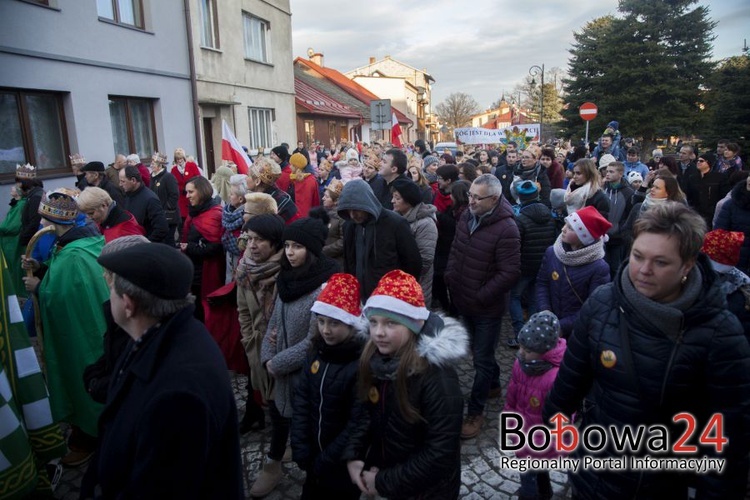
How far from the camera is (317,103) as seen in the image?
27328 mm

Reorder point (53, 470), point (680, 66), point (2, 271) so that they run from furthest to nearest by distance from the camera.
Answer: point (680, 66) → point (53, 470) → point (2, 271)

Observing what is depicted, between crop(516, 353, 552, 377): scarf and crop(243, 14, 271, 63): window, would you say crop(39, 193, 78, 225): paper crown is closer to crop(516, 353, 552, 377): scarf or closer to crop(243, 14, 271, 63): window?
crop(516, 353, 552, 377): scarf

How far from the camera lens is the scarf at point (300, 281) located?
3.21m

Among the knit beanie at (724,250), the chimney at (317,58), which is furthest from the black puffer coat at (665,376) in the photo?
the chimney at (317,58)

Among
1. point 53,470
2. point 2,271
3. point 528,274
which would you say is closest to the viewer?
point 2,271

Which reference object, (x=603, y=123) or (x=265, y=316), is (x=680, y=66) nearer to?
(x=603, y=123)

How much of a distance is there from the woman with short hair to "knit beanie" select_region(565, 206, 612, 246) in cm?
135

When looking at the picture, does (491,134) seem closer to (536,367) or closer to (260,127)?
(260,127)

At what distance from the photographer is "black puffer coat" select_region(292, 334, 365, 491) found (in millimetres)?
2594

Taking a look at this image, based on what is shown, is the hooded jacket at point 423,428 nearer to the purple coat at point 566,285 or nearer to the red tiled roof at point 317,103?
the purple coat at point 566,285

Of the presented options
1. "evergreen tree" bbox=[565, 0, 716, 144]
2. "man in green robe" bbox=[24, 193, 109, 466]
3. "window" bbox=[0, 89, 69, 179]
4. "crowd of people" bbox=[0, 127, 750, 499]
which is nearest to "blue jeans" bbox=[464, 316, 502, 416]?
"crowd of people" bbox=[0, 127, 750, 499]

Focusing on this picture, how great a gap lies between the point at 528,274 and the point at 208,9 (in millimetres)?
14732

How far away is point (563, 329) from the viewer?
365 centimetres

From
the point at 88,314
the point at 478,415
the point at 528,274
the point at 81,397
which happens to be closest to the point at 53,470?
the point at 81,397
